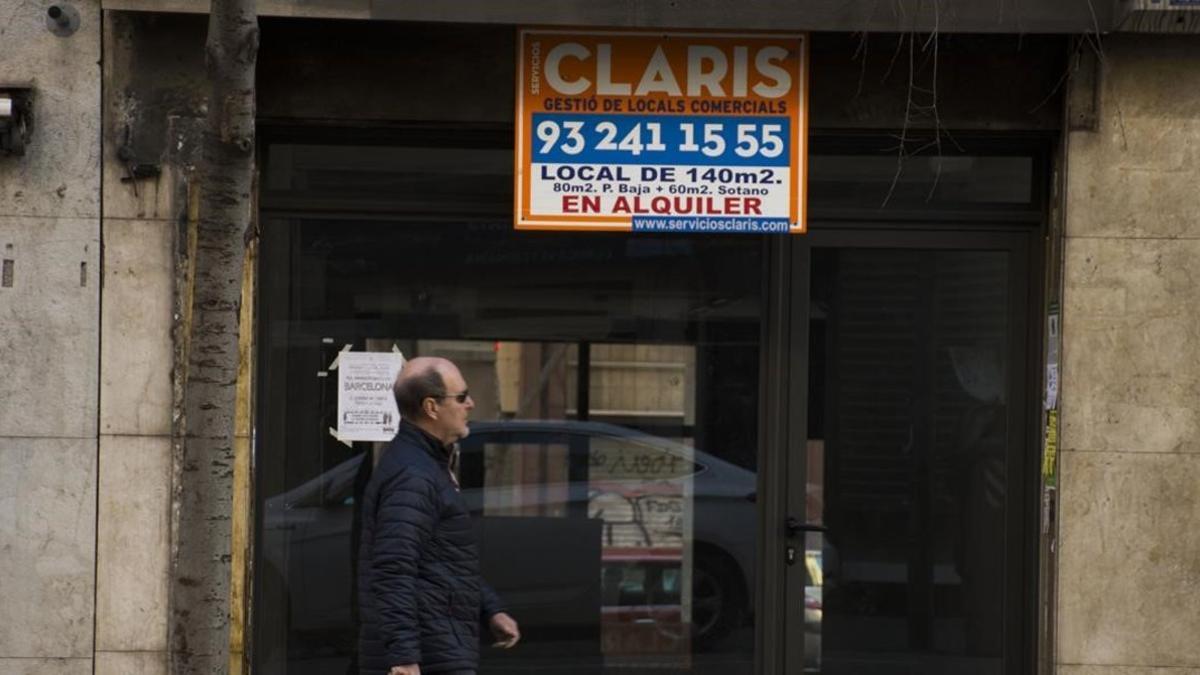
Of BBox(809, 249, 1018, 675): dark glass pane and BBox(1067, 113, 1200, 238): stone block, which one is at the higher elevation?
BBox(1067, 113, 1200, 238): stone block

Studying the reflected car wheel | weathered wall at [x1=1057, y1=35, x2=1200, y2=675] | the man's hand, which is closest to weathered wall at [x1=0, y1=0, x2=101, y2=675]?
the man's hand

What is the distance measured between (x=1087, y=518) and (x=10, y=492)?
4.62 m

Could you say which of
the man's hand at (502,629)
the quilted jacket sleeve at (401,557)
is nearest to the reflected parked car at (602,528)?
the man's hand at (502,629)

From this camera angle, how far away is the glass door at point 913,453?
26.8ft

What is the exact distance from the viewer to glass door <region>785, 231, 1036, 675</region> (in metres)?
8.17

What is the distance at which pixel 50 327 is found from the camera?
7570 mm

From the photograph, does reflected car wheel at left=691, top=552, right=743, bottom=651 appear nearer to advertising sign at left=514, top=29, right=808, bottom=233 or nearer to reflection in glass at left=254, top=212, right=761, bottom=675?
reflection in glass at left=254, top=212, right=761, bottom=675

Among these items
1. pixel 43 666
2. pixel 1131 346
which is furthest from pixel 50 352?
pixel 1131 346

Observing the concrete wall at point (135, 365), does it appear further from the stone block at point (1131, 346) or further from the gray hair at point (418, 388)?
the stone block at point (1131, 346)

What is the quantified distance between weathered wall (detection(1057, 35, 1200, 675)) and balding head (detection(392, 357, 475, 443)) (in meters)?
3.14

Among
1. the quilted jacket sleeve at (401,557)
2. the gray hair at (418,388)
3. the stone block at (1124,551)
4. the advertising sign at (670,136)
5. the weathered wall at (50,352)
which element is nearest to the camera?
the quilted jacket sleeve at (401,557)

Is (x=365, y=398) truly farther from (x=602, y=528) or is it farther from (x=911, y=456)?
(x=911, y=456)

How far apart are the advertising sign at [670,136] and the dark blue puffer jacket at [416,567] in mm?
2294

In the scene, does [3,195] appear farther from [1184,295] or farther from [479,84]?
[1184,295]
